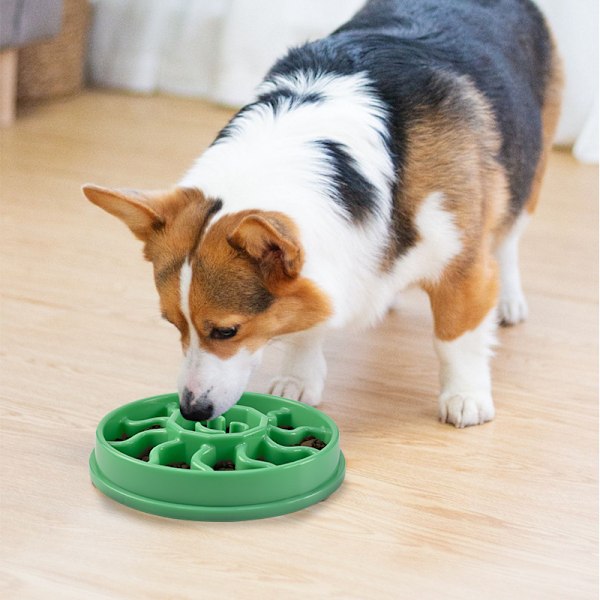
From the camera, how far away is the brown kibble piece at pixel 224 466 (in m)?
1.88

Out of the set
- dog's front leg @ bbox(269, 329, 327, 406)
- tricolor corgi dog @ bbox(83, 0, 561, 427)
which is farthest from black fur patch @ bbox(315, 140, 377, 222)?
dog's front leg @ bbox(269, 329, 327, 406)

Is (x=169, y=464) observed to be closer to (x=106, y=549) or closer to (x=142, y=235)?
(x=106, y=549)

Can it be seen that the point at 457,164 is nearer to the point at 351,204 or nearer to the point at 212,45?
the point at 351,204

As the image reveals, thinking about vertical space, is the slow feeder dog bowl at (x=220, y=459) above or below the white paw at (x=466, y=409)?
above

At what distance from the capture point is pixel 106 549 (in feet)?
5.50

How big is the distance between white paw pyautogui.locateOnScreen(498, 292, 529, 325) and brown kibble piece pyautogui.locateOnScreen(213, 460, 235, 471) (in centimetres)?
116

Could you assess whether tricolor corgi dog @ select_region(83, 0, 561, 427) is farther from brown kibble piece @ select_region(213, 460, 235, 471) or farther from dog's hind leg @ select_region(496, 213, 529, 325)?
dog's hind leg @ select_region(496, 213, 529, 325)

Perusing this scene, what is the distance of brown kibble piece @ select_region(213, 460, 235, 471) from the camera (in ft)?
6.17

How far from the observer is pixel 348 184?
1926 millimetres

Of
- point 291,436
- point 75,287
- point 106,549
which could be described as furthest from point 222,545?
point 75,287

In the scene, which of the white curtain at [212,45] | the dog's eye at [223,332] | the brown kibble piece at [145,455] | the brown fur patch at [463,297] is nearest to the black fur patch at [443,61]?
the brown fur patch at [463,297]

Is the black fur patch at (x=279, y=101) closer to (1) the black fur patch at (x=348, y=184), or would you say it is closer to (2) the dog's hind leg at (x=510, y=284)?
(1) the black fur patch at (x=348, y=184)

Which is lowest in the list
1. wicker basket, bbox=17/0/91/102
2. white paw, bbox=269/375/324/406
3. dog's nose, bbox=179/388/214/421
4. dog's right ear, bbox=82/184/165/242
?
wicker basket, bbox=17/0/91/102

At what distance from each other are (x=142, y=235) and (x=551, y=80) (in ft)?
4.75
